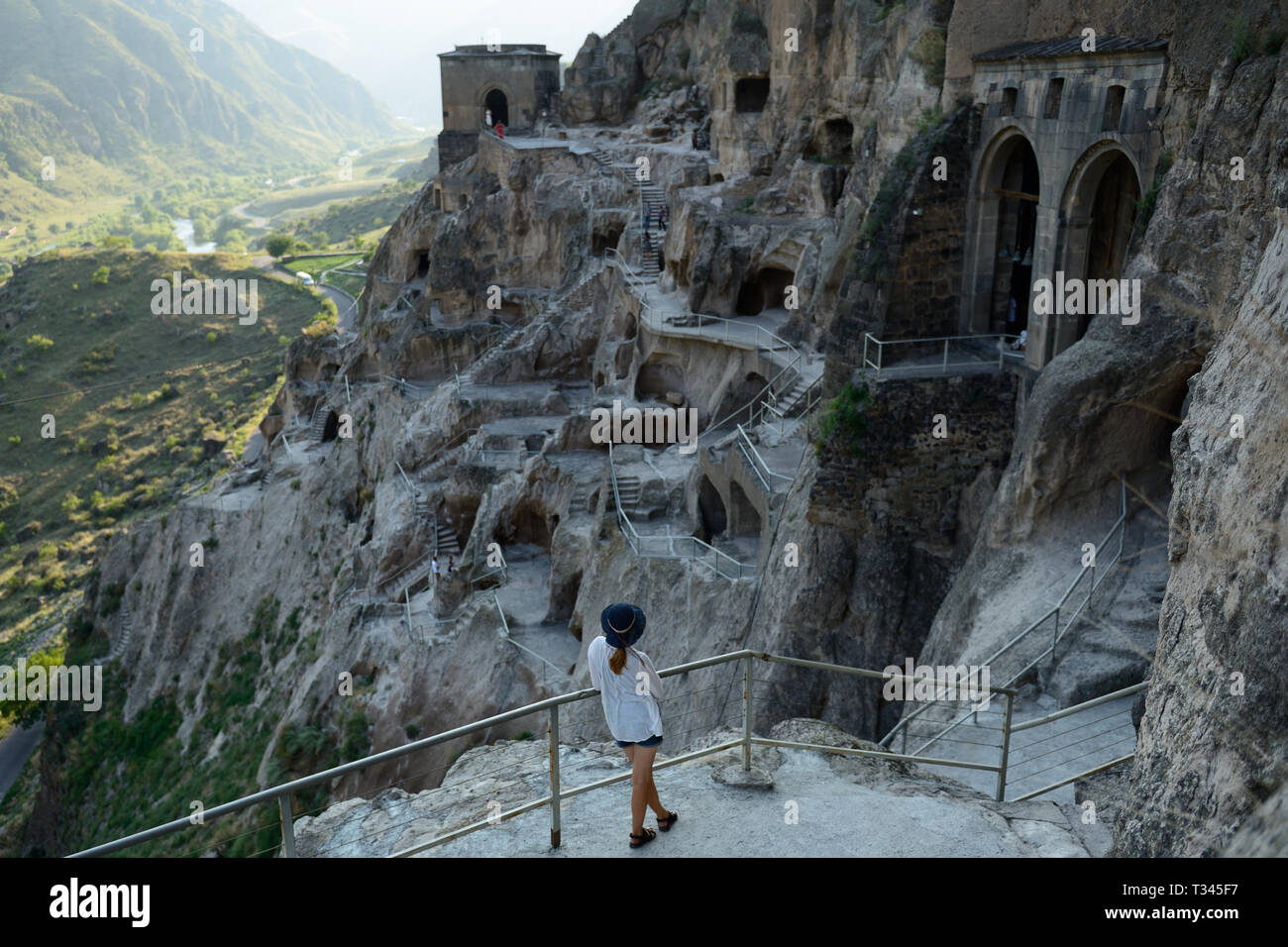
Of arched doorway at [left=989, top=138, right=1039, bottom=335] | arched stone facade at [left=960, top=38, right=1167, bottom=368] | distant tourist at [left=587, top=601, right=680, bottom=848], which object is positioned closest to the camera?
distant tourist at [left=587, top=601, right=680, bottom=848]

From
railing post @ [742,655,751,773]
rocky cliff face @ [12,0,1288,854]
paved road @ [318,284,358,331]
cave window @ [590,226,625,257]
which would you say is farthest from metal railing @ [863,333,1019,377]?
paved road @ [318,284,358,331]

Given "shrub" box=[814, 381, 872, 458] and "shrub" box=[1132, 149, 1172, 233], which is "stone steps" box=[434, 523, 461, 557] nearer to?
"shrub" box=[814, 381, 872, 458]

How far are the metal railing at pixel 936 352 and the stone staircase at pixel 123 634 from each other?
3074 cm

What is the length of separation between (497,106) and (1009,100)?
126 feet

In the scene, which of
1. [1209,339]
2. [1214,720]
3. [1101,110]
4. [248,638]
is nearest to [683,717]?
[1209,339]

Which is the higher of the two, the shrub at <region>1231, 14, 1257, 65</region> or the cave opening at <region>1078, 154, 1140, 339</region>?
the shrub at <region>1231, 14, 1257, 65</region>

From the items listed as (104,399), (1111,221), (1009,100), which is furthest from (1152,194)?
(104,399)

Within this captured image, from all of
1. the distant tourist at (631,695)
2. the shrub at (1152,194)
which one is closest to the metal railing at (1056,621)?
the shrub at (1152,194)

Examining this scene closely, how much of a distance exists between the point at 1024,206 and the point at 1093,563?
7221 mm

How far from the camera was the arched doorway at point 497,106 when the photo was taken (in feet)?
164

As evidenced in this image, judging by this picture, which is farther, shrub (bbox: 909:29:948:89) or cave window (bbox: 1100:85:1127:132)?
shrub (bbox: 909:29:948:89)

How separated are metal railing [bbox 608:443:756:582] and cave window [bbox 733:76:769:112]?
17.8m

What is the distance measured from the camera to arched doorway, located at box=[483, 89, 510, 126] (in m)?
50.1
